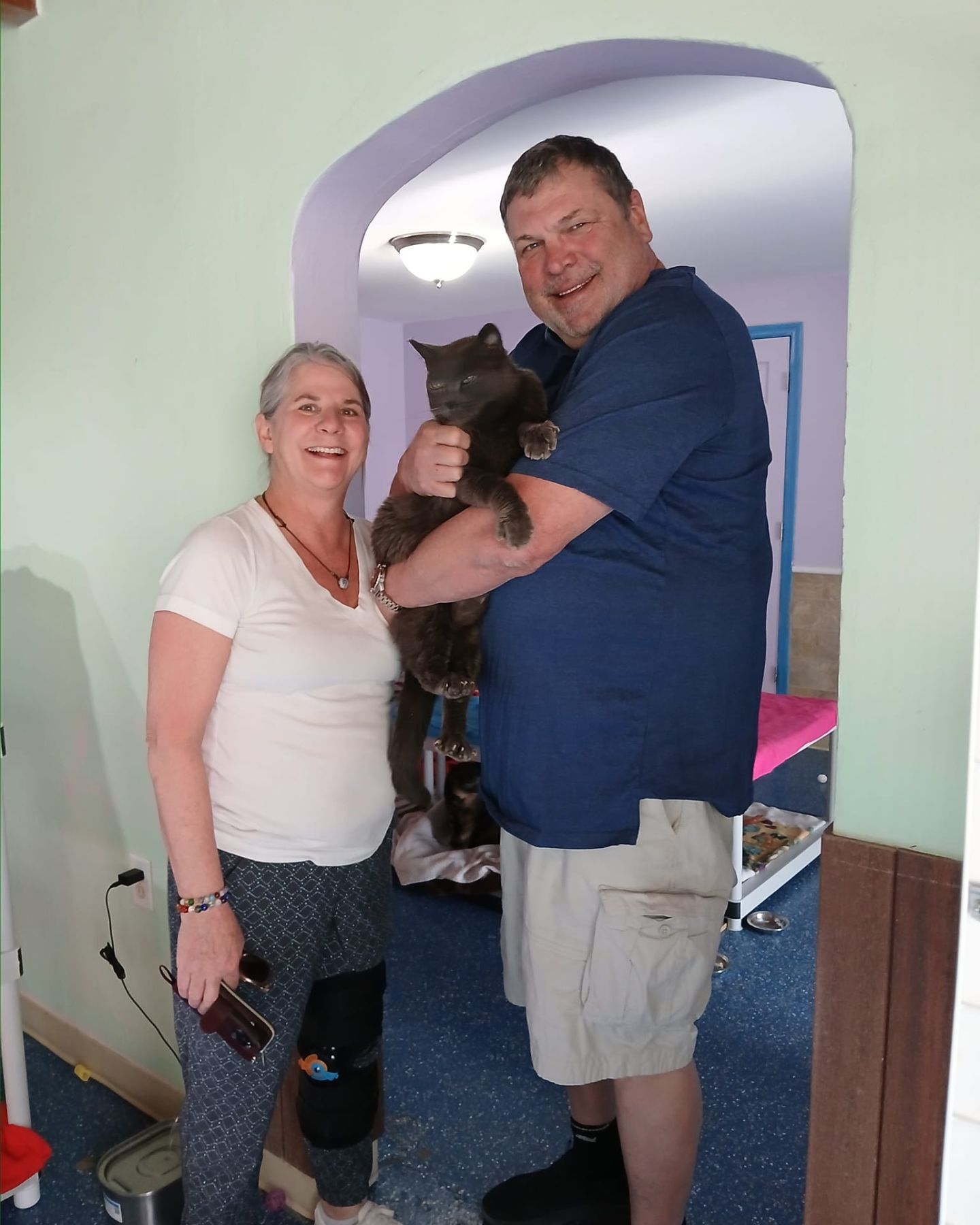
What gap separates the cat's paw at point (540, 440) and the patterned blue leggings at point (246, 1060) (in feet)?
2.37

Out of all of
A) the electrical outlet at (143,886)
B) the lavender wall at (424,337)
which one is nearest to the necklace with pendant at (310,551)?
the electrical outlet at (143,886)

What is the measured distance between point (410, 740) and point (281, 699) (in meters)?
0.25

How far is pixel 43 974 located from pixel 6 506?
1244 mm

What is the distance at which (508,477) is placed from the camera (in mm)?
1235

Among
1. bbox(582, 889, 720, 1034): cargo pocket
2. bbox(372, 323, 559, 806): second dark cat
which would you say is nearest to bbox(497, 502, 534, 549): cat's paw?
bbox(372, 323, 559, 806): second dark cat

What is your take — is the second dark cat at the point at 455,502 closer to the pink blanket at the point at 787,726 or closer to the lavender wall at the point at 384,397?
the pink blanket at the point at 787,726

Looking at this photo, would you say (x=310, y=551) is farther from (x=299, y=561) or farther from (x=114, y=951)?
(x=114, y=951)

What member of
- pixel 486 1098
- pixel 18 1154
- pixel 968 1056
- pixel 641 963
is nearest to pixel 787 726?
pixel 486 1098

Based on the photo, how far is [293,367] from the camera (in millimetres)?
1508

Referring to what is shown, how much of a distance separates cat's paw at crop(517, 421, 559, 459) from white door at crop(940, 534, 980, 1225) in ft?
2.13

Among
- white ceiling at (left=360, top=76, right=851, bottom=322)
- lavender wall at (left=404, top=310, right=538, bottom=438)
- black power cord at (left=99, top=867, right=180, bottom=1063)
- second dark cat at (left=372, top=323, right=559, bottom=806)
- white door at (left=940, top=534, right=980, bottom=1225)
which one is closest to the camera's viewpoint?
white door at (left=940, top=534, right=980, bottom=1225)

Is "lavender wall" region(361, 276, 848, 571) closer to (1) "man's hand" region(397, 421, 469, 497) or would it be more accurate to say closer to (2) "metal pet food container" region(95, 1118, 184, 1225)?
(2) "metal pet food container" region(95, 1118, 184, 1225)

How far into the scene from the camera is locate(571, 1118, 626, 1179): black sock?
171 cm

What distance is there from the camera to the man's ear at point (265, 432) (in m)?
1.53
